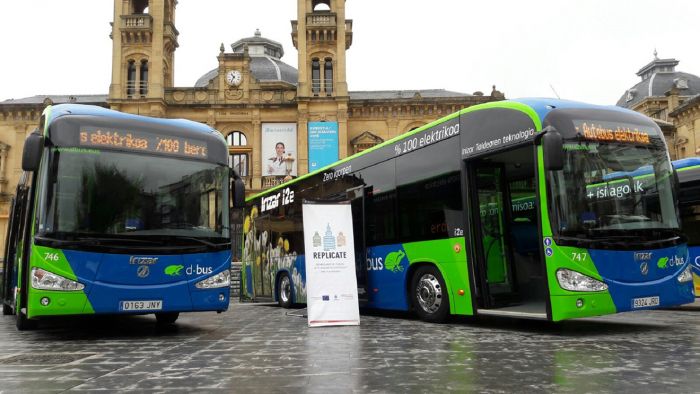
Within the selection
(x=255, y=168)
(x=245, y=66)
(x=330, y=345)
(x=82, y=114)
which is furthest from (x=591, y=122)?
(x=245, y=66)

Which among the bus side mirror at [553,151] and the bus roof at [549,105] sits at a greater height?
the bus roof at [549,105]

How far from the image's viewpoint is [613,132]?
25.6 ft

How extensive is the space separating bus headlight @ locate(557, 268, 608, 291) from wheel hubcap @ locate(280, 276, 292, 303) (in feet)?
27.7

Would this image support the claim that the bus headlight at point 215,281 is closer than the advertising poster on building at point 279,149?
Yes

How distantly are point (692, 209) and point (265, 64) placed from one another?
41.9 m

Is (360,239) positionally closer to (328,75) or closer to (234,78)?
(328,75)

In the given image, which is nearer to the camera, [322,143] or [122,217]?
[122,217]

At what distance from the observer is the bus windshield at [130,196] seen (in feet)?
24.8

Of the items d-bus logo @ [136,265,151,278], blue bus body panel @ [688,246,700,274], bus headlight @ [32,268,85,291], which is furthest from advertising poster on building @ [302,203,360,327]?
blue bus body panel @ [688,246,700,274]

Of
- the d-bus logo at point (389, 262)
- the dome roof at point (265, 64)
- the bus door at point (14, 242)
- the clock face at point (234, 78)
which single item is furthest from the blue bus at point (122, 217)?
the dome roof at point (265, 64)

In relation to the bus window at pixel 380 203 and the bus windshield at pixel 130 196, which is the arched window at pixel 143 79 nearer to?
the bus window at pixel 380 203

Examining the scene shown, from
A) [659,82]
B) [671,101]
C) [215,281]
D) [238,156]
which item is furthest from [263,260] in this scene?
[659,82]

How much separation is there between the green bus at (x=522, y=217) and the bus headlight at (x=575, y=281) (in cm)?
1

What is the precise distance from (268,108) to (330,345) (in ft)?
118
